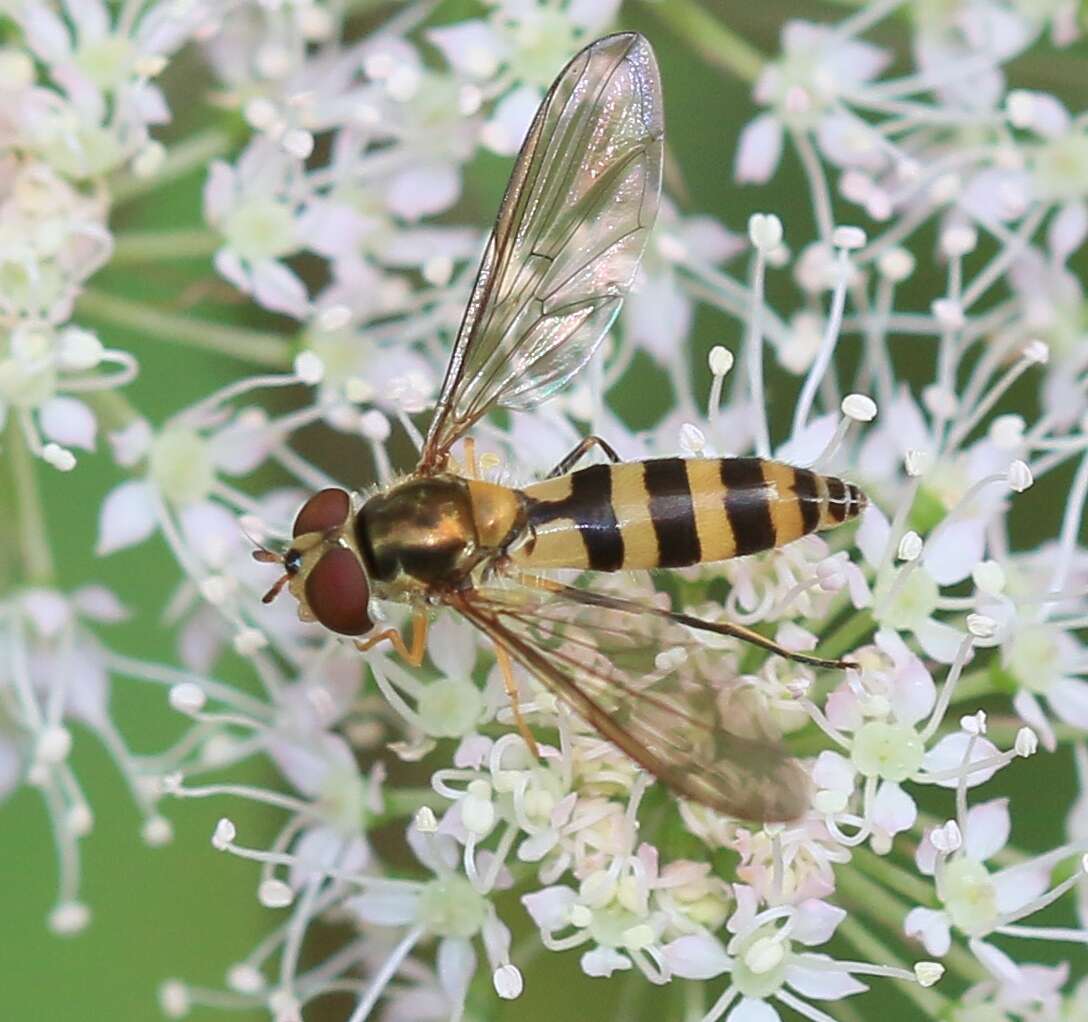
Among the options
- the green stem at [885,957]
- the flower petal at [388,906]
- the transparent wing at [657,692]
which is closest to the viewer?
the transparent wing at [657,692]

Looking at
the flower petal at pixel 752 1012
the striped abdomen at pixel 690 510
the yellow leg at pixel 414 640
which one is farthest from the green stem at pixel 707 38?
the flower petal at pixel 752 1012

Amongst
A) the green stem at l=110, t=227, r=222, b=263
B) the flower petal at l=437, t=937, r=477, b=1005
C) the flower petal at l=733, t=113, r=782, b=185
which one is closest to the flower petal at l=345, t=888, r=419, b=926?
the flower petal at l=437, t=937, r=477, b=1005

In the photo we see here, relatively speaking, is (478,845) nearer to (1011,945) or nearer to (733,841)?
(733,841)

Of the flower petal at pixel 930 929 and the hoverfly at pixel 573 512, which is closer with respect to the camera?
the hoverfly at pixel 573 512

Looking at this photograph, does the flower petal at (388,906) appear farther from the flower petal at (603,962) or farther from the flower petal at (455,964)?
the flower petal at (603,962)

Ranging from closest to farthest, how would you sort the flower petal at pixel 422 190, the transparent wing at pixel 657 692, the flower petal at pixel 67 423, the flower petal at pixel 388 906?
the transparent wing at pixel 657 692 < the flower petal at pixel 388 906 < the flower petal at pixel 67 423 < the flower petal at pixel 422 190

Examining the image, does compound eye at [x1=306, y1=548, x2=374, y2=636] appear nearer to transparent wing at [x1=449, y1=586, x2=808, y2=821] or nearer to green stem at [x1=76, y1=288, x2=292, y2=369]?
transparent wing at [x1=449, y1=586, x2=808, y2=821]
